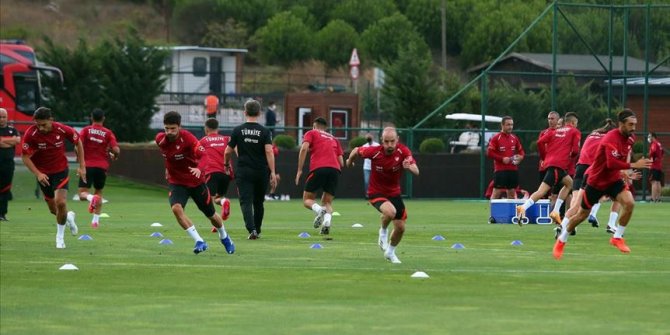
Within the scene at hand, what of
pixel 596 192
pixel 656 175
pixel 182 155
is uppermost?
pixel 182 155

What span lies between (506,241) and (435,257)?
358cm

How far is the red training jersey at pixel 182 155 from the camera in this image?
17641 millimetres

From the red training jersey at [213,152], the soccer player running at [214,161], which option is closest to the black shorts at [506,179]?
the soccer player running at [214,161]

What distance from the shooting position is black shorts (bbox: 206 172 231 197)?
949 inches

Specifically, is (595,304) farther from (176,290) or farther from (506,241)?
(506,241)

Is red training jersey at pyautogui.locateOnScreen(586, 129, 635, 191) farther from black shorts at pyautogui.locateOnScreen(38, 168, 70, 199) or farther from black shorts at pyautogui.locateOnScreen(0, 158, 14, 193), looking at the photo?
black shorts at pyautogui.locateOnScreen(0, 158, 14, 193)

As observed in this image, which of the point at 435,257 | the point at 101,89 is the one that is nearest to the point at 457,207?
the point at 435,257

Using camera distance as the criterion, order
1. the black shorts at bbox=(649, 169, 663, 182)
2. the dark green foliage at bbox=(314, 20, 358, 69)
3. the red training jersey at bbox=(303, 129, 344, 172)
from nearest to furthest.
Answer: the red training jersey at bbox=(303, 129, 344, 172)
the black shorts at bbox=(649, 169, 663, 182)
the dark green foliage at bbox=(314, 20, 358, 69)

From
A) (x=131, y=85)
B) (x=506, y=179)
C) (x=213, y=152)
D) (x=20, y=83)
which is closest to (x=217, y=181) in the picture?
(x=213, y=152)

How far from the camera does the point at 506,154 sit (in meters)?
28.2

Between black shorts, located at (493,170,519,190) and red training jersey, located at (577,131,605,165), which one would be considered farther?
black shorts, located at (493,170,519,190)

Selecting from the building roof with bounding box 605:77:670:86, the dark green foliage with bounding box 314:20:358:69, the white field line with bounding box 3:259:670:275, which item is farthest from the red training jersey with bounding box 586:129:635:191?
the dark green foliage with bounding box 314:20:358:69

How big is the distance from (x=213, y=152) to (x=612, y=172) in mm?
8159

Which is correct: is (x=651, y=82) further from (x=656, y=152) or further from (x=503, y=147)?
(x=503, y=147)
